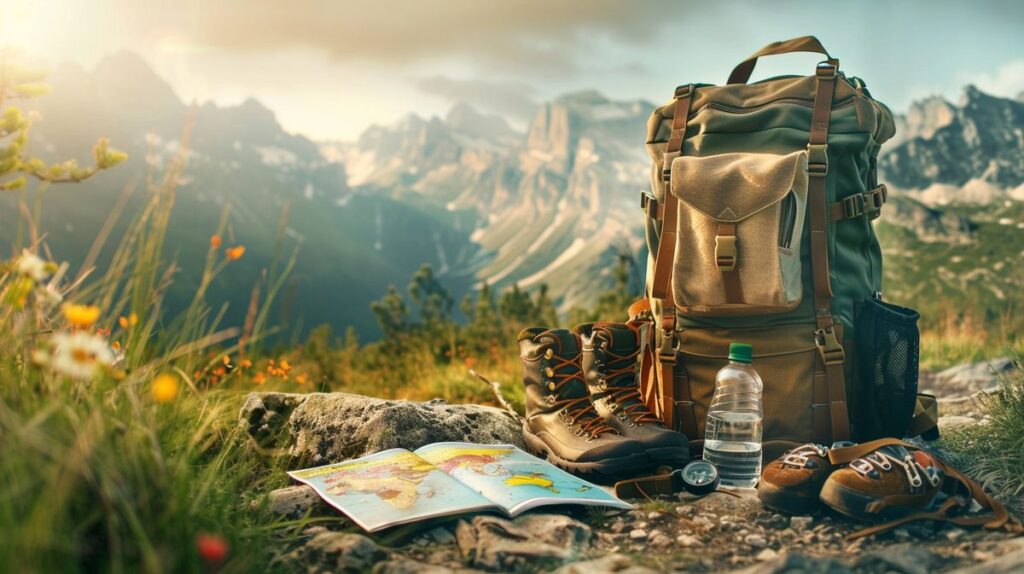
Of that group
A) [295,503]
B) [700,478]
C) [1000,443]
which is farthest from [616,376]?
[1000,443]

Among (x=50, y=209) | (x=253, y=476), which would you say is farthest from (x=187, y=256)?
(x=253, y=476)

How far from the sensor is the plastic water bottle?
4.20 metres

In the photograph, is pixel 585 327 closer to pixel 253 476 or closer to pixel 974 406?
pixel 253 476

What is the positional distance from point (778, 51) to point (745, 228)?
4.31 feet

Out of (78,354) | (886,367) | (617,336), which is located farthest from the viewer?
(617,336)

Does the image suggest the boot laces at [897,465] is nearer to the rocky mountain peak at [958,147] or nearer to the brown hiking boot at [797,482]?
the brown hiking boot at [797,482]

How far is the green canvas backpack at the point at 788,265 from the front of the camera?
4.16 metres

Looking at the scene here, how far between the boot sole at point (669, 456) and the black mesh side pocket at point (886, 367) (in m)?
1.13

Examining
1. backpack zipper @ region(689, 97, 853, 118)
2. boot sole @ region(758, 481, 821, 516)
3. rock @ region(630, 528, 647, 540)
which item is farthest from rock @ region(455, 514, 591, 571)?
backpack zipper @ region(689, 97, 853, 118)

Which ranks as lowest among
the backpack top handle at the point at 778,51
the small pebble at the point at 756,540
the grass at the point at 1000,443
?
the grass at the point at 1000,443

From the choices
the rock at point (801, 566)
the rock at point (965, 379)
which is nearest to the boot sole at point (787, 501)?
the rock at point (801, 566)

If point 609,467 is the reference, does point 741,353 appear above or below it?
above

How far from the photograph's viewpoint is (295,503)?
322 centimetres

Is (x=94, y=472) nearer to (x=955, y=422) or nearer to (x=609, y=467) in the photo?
(x=609, y=467)
